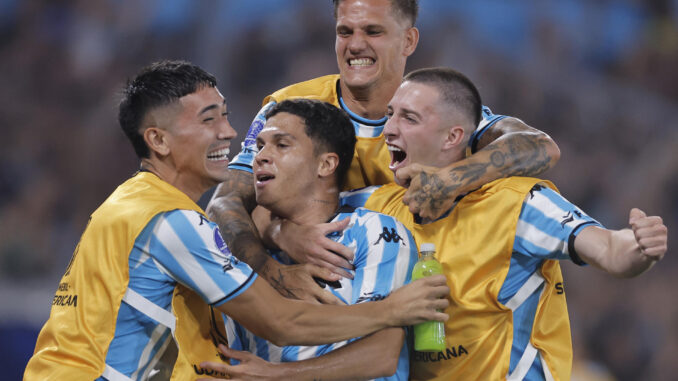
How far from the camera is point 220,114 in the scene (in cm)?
358

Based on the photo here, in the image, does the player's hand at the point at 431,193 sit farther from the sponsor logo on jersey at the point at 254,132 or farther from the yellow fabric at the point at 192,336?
the sponsor logo on jersey at the point at 254,132

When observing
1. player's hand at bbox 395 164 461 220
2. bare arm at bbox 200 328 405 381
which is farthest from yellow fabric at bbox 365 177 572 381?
bare arm at bbox 200 328 405 381

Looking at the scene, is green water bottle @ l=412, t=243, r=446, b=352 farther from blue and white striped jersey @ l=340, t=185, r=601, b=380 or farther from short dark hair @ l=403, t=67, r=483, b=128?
short dark hair @ l=403, t=67, r=483, b=128

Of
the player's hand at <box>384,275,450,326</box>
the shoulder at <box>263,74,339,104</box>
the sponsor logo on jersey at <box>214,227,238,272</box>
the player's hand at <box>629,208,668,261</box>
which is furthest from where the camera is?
the shoulder at <box>263,74,339,104</box>

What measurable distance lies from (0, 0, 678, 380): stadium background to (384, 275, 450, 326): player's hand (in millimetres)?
5017

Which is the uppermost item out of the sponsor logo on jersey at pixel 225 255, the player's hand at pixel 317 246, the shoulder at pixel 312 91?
the shoulder at pixel 312 91

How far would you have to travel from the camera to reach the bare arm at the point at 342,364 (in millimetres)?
3230

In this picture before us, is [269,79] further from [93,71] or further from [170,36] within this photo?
[93,71]

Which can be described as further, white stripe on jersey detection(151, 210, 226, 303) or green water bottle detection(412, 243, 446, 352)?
green water bottle detection(412, 243, 446, 352)

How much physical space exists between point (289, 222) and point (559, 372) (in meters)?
1.46

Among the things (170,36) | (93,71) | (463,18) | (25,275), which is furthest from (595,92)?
(25,275)

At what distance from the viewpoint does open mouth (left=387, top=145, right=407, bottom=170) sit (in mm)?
3883

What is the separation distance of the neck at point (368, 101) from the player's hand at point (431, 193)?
3.47 feet

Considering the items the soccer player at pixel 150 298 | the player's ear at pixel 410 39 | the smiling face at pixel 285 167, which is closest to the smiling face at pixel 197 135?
the soccer player at pixel 150 298
